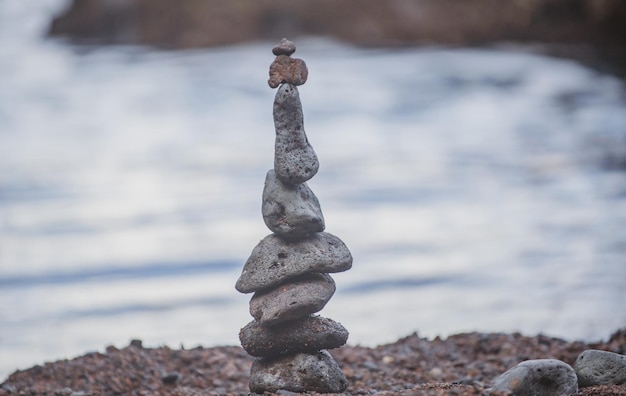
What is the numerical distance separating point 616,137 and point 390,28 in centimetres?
806

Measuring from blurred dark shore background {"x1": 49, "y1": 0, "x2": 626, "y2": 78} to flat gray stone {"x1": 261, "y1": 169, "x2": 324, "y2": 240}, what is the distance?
1603 centimetres

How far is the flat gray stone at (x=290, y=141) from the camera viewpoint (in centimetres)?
506

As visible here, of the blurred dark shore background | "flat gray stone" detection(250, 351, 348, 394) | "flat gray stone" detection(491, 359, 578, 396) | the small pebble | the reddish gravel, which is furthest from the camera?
the blurred dark shore background

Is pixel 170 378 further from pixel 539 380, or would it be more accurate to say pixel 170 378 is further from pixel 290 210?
pixel 539 380

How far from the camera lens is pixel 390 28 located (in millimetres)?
21688

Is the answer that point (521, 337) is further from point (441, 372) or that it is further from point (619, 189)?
point (619, 189)

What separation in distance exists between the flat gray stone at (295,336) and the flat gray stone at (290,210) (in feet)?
1.82

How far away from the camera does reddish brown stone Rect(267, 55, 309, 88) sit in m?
5.05

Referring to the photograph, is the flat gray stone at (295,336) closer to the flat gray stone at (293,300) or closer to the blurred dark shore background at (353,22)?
the flat gray stone at (293,300)

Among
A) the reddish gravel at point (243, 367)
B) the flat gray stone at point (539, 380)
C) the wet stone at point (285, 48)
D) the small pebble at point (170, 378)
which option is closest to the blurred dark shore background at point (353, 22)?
the reddish gravel at point (243, 367)

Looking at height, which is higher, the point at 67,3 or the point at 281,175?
the point at 67,3

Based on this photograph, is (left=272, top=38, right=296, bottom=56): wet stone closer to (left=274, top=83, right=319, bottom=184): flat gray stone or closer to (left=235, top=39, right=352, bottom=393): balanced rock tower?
(left=235, top=39, right=352, bottom=393): balanced rock tower

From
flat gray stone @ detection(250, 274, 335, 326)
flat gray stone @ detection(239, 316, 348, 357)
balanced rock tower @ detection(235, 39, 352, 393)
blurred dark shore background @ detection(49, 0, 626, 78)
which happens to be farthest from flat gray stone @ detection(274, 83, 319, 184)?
blurred dark shore background @ detection(49, 0, 626, 78)

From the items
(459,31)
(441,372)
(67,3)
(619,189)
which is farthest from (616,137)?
(67,3)
